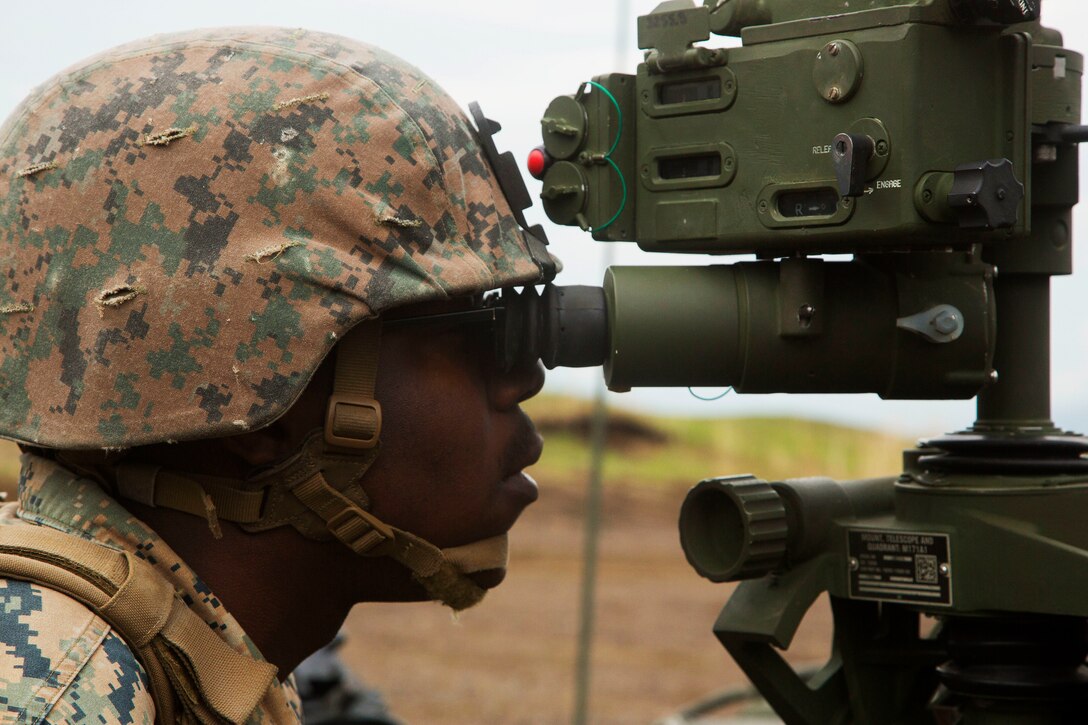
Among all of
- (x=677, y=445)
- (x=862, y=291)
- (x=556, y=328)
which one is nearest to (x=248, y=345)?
(x=556, y=328)

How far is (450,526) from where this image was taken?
2.48 metres

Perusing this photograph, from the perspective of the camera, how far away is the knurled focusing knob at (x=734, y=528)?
2.43m

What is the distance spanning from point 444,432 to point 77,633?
2.27ft

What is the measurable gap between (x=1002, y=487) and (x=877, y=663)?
0.46 meters

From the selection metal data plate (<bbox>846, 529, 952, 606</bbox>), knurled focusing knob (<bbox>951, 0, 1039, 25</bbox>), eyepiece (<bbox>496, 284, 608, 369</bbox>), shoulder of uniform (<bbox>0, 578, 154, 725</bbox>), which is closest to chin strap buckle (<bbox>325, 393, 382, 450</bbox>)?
eyepiece (<bbox>496, 284, 608, 369</bbox>)

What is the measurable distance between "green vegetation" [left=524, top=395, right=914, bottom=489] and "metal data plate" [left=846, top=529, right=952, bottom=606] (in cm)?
1281

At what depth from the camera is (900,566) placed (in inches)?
93.4

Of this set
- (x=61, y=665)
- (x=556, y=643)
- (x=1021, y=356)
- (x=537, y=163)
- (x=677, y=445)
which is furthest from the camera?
(x=677, y=445)

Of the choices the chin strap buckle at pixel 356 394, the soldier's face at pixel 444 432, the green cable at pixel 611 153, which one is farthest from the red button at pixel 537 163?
the chin strap buckle at pixel 356 394

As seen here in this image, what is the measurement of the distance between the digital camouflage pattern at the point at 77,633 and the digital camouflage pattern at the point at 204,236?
113 millimetres

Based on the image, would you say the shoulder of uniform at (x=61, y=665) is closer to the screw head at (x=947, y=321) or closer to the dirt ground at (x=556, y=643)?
the screw head at (x=947, y=321)

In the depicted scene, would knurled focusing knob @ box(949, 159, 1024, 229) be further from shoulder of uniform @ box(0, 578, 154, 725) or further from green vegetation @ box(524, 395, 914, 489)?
green vegetation @ box(524, 395, 914, 489)

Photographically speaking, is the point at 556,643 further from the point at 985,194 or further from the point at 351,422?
the point at 985,194

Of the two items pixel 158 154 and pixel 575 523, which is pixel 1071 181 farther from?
pixel 575 523
